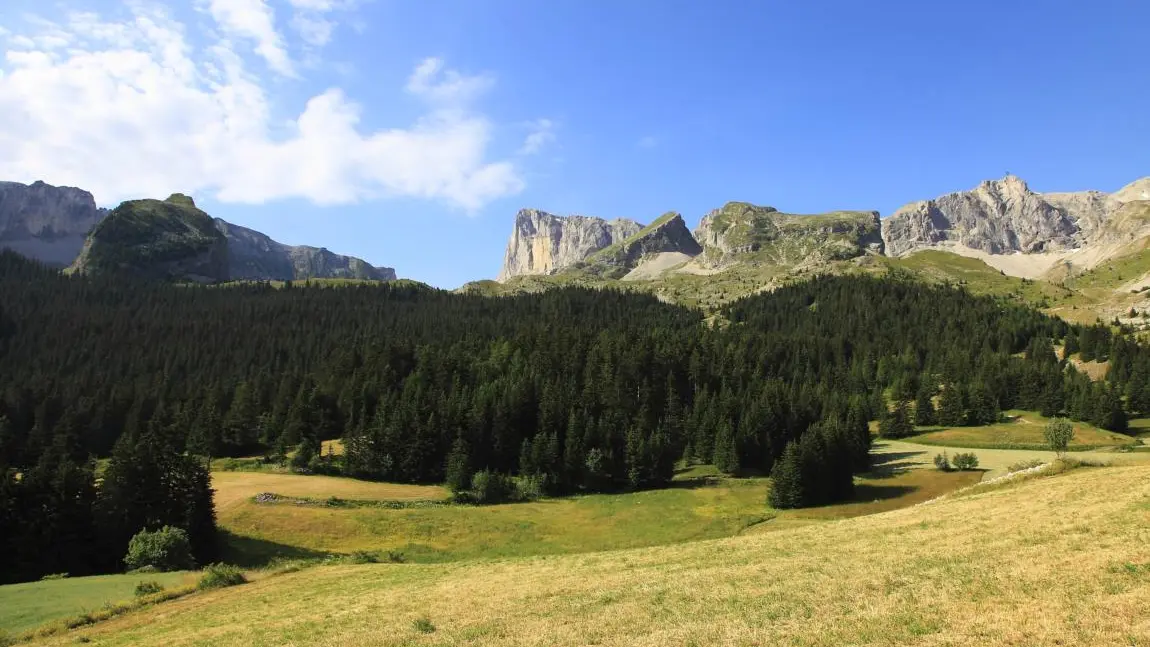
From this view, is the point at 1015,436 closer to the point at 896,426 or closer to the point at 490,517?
the point at 896,426

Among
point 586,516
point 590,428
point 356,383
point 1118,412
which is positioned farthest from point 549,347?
point 1118,412

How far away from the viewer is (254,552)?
222ft

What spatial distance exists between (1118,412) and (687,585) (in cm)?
15844

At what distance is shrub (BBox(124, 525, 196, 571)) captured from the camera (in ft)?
192

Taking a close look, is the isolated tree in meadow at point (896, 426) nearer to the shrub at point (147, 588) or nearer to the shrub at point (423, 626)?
the shrub at point (423, 626)

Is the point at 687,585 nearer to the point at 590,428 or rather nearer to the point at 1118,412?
the point at 590,428

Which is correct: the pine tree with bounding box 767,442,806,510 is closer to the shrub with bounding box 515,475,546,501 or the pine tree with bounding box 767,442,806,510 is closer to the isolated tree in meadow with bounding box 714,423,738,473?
the isolated tree in meadow with bounding box 714,423,738,473

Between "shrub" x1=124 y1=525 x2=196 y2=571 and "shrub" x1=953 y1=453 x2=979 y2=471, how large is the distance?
105m

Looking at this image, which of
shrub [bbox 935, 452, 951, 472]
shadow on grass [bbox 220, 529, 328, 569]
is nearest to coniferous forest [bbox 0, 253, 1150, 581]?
shadow on grass [bbox 220, 529, 328, 569]

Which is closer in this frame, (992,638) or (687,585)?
(992,638)

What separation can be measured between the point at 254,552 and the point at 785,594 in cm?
6137

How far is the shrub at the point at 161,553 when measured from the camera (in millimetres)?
58406

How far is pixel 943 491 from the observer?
84312 millimetres

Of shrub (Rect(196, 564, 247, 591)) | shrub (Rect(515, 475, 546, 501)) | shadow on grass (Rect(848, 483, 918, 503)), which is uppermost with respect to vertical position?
shrub (Rect(196, 564, 247, 591))
